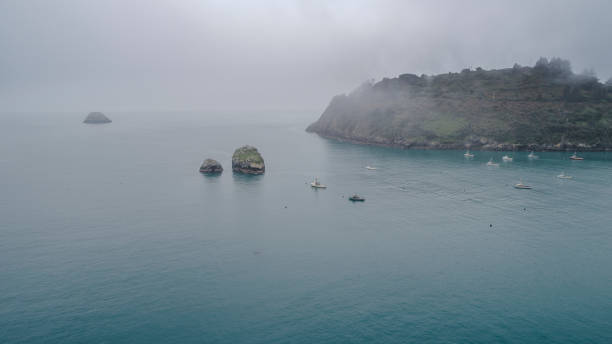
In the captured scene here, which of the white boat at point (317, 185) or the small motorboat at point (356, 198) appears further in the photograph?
the white boat at point (317, 185)

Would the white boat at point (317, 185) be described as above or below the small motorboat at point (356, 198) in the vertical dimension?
above

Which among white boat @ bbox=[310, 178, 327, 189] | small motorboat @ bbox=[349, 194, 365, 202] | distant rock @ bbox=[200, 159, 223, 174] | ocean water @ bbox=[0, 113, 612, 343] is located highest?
distant rock @ bbox=[200, 159, 223, 174]

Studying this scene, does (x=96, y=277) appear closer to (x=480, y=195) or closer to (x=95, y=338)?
(x=95, y=338)

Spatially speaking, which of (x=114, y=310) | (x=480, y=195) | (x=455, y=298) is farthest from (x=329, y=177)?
(x=114, y=310)

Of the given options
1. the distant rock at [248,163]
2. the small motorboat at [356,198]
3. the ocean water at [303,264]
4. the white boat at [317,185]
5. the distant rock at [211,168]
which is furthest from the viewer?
the distant rock at [248,163]

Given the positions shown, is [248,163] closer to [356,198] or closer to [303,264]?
[356,198]

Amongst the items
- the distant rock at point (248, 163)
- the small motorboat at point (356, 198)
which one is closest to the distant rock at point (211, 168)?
the distant rock at point (248, 163)

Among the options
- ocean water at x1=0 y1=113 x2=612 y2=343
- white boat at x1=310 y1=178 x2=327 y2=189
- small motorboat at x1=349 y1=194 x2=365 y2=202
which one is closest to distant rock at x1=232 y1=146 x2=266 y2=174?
ocean water at x1=0 y1=113 x2=612 y2=343

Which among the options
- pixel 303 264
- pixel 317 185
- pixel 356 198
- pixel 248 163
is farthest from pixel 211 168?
pixel 303 264

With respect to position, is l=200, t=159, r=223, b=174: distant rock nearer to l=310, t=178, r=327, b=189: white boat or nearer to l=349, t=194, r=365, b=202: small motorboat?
l=310, t=178, r=327, b=189: white boat

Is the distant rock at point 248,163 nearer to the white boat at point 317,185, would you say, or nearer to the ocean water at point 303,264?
the ocean water at point 303,264
